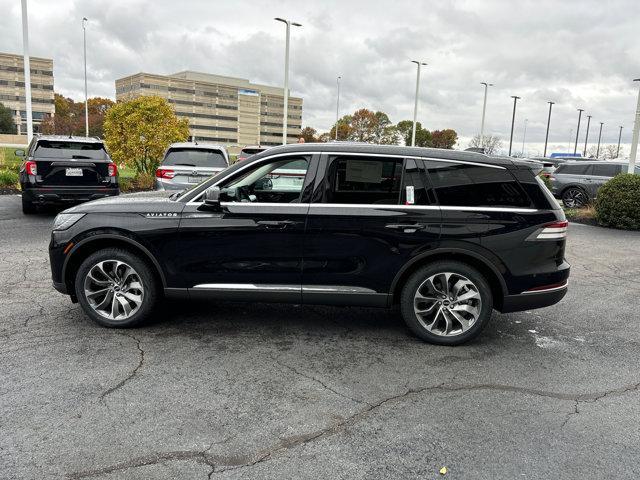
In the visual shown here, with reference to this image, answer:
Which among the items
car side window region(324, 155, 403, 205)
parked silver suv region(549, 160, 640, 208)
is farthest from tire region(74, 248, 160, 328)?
parked silver suv region(549, 160, 640, 208)

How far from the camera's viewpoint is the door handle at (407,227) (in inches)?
180

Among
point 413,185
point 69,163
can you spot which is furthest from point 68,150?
point 413,185

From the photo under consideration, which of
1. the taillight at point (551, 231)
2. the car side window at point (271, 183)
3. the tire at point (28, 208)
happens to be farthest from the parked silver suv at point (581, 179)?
the tire at point (28, 208)

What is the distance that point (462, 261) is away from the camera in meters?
4.70

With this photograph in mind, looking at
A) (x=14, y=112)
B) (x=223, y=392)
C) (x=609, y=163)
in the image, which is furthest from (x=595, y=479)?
(x=14, y=112)

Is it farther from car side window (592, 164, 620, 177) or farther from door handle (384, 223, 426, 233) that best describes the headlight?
car side window (592, 164, 620, 177)

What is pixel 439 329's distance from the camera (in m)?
4.79

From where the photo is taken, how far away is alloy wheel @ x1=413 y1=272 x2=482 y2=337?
4.64m

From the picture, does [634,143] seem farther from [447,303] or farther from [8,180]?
[8,180]

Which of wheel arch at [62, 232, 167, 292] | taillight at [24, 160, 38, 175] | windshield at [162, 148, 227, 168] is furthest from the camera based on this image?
windshield at [162, 148, 227, 168]

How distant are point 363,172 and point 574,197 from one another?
49.3 feet

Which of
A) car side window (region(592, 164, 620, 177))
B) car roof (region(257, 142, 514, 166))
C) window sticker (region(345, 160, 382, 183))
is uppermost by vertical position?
car side window (region(592, 164, 620, 177))

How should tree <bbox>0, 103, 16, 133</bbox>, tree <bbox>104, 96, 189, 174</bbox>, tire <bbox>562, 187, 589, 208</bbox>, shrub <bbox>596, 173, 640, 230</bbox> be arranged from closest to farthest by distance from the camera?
shrub <bbox>596, 173, 640, 230</bbox>
tire <bbox>562, 187, 589, 208</bbox>
tree <bbox>104, 96, 189, 174</bbox>
tree <bbox>0, 103, 16, 133</bbox>

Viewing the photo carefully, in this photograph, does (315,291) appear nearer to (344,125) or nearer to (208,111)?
(344,125)
